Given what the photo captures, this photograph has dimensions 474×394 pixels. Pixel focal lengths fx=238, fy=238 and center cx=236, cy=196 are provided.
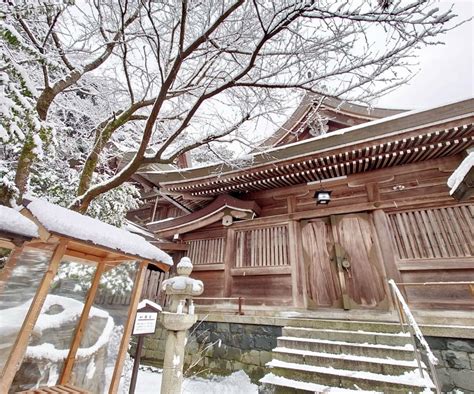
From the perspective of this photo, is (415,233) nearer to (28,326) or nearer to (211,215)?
(211,215)

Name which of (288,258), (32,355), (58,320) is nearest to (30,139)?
(58,320)

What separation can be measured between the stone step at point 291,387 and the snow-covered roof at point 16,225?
3719mm

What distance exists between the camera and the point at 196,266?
7309 millimetres

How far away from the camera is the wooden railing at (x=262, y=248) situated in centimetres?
635

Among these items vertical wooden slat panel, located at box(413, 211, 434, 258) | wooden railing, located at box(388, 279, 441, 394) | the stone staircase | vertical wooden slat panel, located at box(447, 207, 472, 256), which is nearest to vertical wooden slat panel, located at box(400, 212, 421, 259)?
vertical wooden slat panel, located at box(413, 211, 434, 258)

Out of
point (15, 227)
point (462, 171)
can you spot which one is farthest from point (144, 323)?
point (462, 171)

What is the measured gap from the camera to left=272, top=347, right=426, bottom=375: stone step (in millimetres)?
3344

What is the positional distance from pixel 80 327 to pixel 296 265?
179 inches

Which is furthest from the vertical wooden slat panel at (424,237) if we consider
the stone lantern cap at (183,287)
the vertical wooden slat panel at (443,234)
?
the stone lantern cap at (183,287)

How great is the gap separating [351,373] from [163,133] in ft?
19.5

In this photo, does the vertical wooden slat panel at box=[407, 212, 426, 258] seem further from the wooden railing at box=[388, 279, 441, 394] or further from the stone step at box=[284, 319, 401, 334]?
the stone step at box=[284, 319, 401, 334]

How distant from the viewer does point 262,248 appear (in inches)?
261

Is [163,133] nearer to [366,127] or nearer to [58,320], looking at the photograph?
[58,320]

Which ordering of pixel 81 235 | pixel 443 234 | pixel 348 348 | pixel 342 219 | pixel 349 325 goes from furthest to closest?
pixel 342 219 < pixel 443 234 < pixel 349 325 < pixel 348 348 < pixel 81 235
